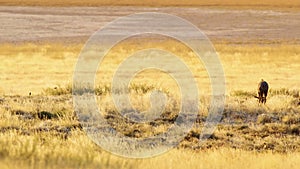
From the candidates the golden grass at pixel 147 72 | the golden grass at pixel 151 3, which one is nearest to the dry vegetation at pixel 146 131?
the golden grass at pixel 147 72

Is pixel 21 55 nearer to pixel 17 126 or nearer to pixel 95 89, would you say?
pixel 95 89

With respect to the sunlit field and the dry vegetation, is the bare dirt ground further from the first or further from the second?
the dry vegetation

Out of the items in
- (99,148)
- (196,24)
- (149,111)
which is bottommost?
(99,148)

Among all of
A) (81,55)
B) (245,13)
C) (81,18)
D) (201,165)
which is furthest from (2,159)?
(245,13)

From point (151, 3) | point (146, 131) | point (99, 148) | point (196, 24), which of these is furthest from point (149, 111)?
point (151, 3)

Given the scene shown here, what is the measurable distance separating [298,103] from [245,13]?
71763mm

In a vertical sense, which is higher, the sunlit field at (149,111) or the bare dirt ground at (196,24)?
the bare dirt ground at (196,24)

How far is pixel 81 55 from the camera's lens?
41.1 metres

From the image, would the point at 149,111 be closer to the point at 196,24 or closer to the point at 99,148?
the point at 99,148

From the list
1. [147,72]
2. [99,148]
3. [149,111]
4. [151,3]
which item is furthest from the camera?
[151,3]

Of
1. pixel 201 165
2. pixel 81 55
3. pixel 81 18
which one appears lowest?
pixel 201 165

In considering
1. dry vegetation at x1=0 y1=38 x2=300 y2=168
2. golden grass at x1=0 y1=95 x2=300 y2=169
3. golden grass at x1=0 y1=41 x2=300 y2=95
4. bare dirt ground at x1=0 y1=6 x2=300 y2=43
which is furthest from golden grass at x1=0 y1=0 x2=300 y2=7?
golden grass at x1=0 y1=95 x2=300 y2=169

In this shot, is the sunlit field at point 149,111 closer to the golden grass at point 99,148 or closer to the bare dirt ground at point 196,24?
the golden grass at point 99,148

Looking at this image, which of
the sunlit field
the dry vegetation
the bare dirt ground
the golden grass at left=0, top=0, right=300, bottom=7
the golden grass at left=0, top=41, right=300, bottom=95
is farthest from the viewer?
the golden grass at left=0, top=0, right=300, bottom=7
